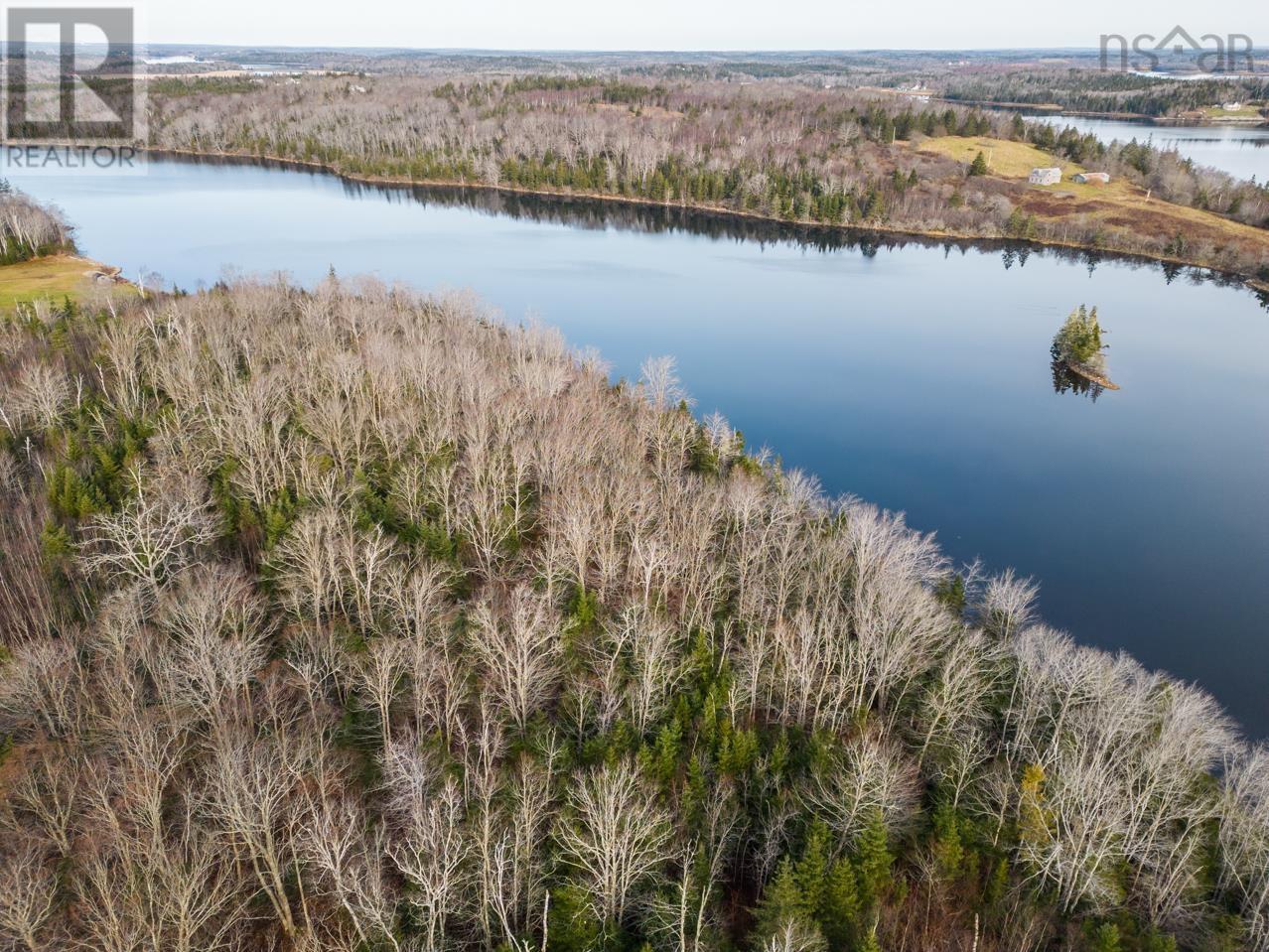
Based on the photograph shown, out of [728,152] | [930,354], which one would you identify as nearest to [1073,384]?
[930,354]

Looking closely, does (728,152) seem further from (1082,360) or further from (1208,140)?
(1208,140)

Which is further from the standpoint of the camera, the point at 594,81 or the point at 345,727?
the point at 594,81

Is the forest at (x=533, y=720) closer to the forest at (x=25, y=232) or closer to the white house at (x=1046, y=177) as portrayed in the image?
the forest at (x=25, y=232)

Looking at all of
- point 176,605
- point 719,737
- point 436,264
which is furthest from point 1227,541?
point 436,264

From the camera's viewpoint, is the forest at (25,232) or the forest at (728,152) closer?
the forest at (25,232)

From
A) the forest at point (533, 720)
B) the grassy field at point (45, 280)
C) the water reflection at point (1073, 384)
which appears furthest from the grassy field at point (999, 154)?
the grassy field at point (45, 280)

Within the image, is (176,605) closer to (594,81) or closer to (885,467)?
(885,467)

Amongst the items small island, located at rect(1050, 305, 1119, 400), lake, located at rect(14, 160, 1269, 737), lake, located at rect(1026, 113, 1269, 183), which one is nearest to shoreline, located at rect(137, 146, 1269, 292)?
lake, located at rect(14, 160, 1269, 737)

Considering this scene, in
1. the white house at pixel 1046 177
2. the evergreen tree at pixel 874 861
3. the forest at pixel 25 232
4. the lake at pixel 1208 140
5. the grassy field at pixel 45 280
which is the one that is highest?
the lake at pixel 1208 140
